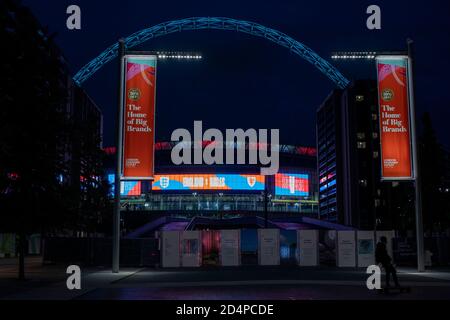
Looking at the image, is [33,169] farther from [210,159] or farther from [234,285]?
[210,159]

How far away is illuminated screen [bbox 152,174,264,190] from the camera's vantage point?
140375 millimetres

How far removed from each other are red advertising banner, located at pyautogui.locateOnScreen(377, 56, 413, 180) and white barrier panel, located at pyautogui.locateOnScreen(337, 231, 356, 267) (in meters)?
6.73

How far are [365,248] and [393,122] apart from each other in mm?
9090

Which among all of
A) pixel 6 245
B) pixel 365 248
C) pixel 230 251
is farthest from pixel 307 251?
pixel 6 245

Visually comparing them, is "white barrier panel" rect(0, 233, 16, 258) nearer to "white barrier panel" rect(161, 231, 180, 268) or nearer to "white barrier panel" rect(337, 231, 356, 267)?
"white barrier panel" rect(161, 231, 180, 268)

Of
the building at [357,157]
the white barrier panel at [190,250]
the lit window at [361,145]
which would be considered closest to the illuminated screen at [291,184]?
the building at [357,157]

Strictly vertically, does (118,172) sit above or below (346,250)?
above

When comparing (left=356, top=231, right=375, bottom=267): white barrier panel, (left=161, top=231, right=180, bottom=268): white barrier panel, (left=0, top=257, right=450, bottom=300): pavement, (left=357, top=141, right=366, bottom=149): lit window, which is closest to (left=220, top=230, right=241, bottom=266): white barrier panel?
(left=161, top=231, right=180, bottom=268): white barrier panel

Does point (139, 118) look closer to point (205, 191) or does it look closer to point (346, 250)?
point (346, 250)

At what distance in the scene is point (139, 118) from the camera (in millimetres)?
31125

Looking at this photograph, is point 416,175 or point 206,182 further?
point 206,182

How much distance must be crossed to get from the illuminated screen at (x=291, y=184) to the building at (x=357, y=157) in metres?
8.37
